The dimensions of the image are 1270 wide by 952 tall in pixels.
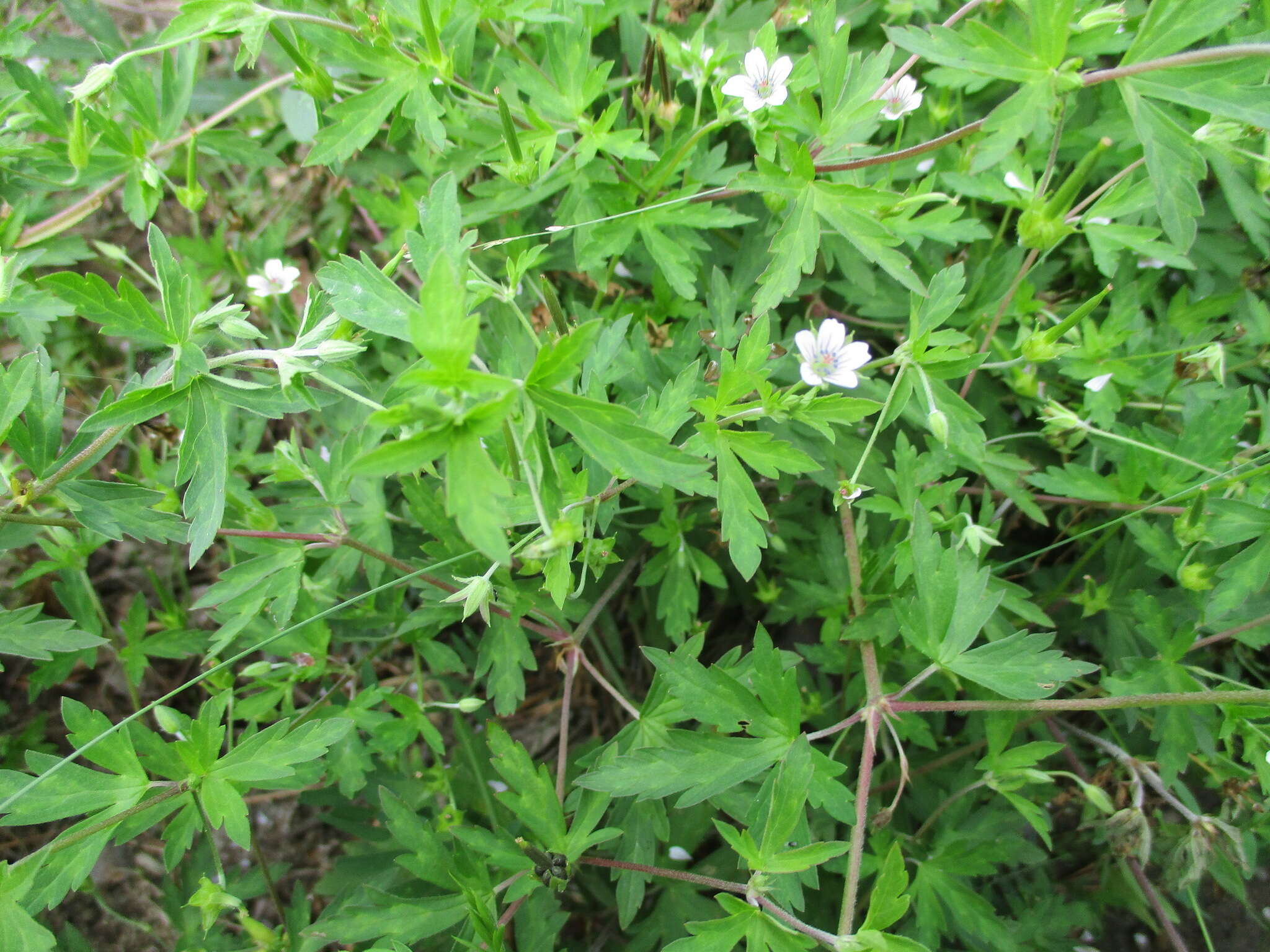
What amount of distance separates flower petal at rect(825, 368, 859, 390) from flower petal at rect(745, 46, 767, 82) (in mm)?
808

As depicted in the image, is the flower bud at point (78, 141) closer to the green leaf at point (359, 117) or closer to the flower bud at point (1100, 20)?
the green leaf at point (359, 117)

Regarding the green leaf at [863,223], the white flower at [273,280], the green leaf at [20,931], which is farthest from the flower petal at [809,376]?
the green leaf at [20,931]

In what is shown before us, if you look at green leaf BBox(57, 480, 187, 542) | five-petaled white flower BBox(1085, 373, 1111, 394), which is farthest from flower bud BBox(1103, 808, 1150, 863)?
green leaf BBox(57, 480, 187, 542)

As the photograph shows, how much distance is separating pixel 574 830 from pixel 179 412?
1.38 meters

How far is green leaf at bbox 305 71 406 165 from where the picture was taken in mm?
2100

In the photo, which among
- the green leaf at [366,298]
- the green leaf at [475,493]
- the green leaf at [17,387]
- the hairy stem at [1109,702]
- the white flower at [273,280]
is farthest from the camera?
the white flower at [273,280]

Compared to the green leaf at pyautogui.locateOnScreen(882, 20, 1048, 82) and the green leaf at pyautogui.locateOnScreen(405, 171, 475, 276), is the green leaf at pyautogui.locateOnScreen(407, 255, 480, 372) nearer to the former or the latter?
the green leaf at pyautogui.locateOnScreen(405, 171, 475, 276)

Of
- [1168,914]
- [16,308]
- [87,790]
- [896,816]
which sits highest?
[16,308]

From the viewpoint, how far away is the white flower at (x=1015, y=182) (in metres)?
2.24

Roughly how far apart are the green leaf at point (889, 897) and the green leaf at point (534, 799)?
0.75m

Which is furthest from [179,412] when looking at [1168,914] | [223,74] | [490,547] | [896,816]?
[1168,914]

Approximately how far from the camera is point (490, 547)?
124 centimetres

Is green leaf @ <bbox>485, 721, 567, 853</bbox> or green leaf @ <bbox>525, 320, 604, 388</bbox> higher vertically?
green leaf @ <bbox>525, 320, 604, 388</bbox>

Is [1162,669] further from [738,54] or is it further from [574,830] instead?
[738,54]
